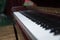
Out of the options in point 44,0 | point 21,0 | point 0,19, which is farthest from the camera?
point 21,0

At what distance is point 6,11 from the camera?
4527 millimetres

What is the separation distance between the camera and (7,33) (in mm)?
3480

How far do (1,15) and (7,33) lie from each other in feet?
2.87

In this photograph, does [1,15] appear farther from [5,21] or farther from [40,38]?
[40,38]

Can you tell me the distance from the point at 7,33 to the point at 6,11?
4.09 feet

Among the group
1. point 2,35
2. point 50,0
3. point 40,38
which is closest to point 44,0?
point 50,0

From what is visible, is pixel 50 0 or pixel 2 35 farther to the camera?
pixel 2 35

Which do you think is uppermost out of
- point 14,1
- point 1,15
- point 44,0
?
point 44,0

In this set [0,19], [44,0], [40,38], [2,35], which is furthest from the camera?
[0,19]

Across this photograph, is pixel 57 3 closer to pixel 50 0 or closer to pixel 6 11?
pixel 50 0

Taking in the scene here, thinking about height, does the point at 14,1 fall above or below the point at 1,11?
above

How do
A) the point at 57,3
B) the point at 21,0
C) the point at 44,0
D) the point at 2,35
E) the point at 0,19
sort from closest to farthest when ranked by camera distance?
the point at 57,3 → the point at 44,0 → the point at 2,35 → the point at 0,19 → the point at 21,0

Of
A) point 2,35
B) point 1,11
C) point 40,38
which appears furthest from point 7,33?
point 40,38

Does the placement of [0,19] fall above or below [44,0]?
below
